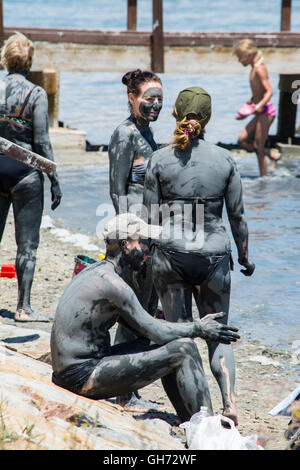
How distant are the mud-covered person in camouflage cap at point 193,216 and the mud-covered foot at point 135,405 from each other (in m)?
0.54

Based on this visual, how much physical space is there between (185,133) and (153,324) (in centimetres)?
110

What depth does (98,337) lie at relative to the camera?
432 cm

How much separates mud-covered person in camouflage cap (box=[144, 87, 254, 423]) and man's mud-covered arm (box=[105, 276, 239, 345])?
32cm

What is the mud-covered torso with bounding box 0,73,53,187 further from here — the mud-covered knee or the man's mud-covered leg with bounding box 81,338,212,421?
the mud-covered knee

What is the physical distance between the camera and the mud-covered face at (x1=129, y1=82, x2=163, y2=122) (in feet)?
17.4

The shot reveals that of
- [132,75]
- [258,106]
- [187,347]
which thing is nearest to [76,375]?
[187,347]

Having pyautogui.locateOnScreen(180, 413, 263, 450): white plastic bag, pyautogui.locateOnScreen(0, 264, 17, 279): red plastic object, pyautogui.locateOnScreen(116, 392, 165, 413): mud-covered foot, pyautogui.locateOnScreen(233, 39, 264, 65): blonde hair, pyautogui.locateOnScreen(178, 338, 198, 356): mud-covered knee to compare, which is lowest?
pyautogui.locateOnScreen(0, 264, 17, 279): red plastic object

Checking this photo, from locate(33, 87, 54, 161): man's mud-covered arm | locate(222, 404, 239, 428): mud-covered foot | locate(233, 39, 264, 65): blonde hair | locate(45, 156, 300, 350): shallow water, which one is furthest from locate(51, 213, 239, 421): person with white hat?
locate(233, 39, 264, 65): blonde hair

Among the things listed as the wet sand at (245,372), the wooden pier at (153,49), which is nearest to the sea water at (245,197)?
the wet sand at (245,372)

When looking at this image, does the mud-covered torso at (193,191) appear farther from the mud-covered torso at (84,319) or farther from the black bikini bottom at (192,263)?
the mud-covered torso at (84,319)

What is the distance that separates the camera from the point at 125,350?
4.37m

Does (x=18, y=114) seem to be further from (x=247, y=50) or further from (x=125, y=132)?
(x=247, y=50)
